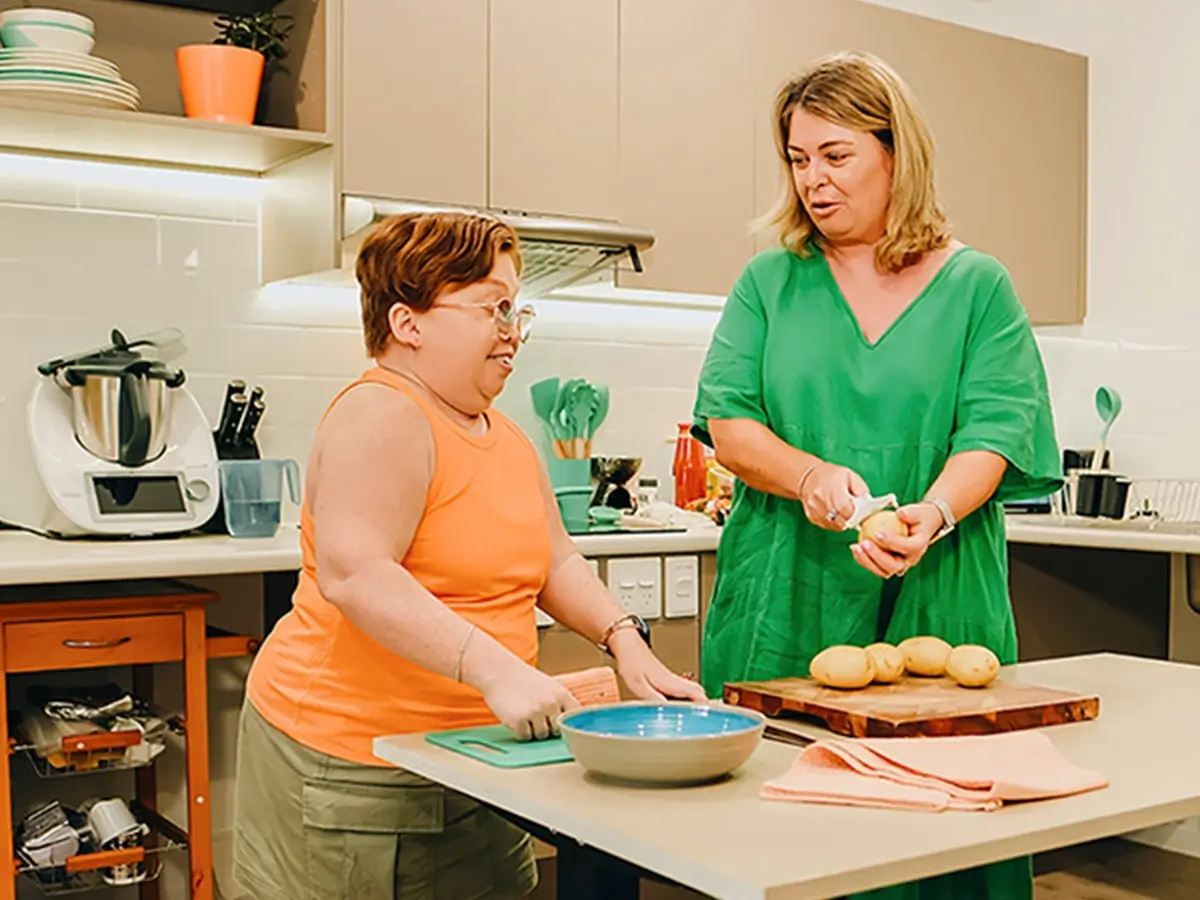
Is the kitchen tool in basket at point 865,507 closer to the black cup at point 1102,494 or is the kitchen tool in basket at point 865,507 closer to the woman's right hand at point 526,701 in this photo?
the woman's right hand at point 526,701

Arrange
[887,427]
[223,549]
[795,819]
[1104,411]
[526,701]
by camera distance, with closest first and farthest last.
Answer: [795,819]
[526,701]
[887,427]
[223,549]
[1104,411]

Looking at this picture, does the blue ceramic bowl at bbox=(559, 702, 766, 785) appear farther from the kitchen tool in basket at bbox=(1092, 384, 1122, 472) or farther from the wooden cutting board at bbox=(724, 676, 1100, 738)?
the kitchen tool in basket at bbox=(1092, 384, 1122, 472)

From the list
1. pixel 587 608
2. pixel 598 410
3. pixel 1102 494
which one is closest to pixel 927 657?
pixel 587 608

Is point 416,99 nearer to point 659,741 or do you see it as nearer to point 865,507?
point 865,507

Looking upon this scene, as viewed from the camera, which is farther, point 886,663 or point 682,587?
point 682,587

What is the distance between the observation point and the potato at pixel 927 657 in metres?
1.69

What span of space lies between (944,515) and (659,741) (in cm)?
80

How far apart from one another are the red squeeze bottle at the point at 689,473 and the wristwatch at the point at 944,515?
6.58 ft

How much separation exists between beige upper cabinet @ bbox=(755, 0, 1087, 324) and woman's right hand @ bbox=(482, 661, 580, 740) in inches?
101

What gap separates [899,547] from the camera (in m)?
1.82

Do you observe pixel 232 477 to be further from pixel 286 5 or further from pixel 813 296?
pixel 813 296

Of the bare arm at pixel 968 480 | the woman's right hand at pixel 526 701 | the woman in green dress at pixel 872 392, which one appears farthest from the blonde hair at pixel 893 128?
the woman's right hand at pixel 526 701

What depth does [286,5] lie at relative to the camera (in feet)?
10.9

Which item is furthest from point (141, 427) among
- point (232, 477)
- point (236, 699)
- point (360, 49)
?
point (360, 49)
